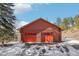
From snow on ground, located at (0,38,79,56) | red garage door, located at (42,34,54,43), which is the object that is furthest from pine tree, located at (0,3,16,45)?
red garage door, located at (42,34,54,43)

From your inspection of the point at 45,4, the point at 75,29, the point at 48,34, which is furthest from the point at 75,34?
the point at 45,4

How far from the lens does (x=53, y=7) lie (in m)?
3.01

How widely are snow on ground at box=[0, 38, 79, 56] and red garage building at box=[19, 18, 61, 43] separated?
0.24 ft

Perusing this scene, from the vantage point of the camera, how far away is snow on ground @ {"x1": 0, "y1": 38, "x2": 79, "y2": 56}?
300 cm

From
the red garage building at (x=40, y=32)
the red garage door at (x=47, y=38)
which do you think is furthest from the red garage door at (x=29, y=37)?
the red garage door at (x=47, y=38)

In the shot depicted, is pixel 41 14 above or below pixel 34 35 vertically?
above

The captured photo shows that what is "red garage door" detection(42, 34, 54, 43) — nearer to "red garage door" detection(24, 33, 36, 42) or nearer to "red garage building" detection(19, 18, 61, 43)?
"red garage building" detection(19, 18, 61, 43)

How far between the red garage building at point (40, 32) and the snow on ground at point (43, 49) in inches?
2.8

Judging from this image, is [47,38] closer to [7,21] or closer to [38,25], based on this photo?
[38,25]

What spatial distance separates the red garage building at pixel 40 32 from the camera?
298cm

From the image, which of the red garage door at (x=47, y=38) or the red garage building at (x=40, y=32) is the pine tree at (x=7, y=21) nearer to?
the red garage building at (x=40, y=32)

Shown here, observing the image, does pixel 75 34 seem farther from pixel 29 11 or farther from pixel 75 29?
pixel 29 11

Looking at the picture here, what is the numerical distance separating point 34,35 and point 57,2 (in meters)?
0.48

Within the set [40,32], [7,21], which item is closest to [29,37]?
[40,32]
